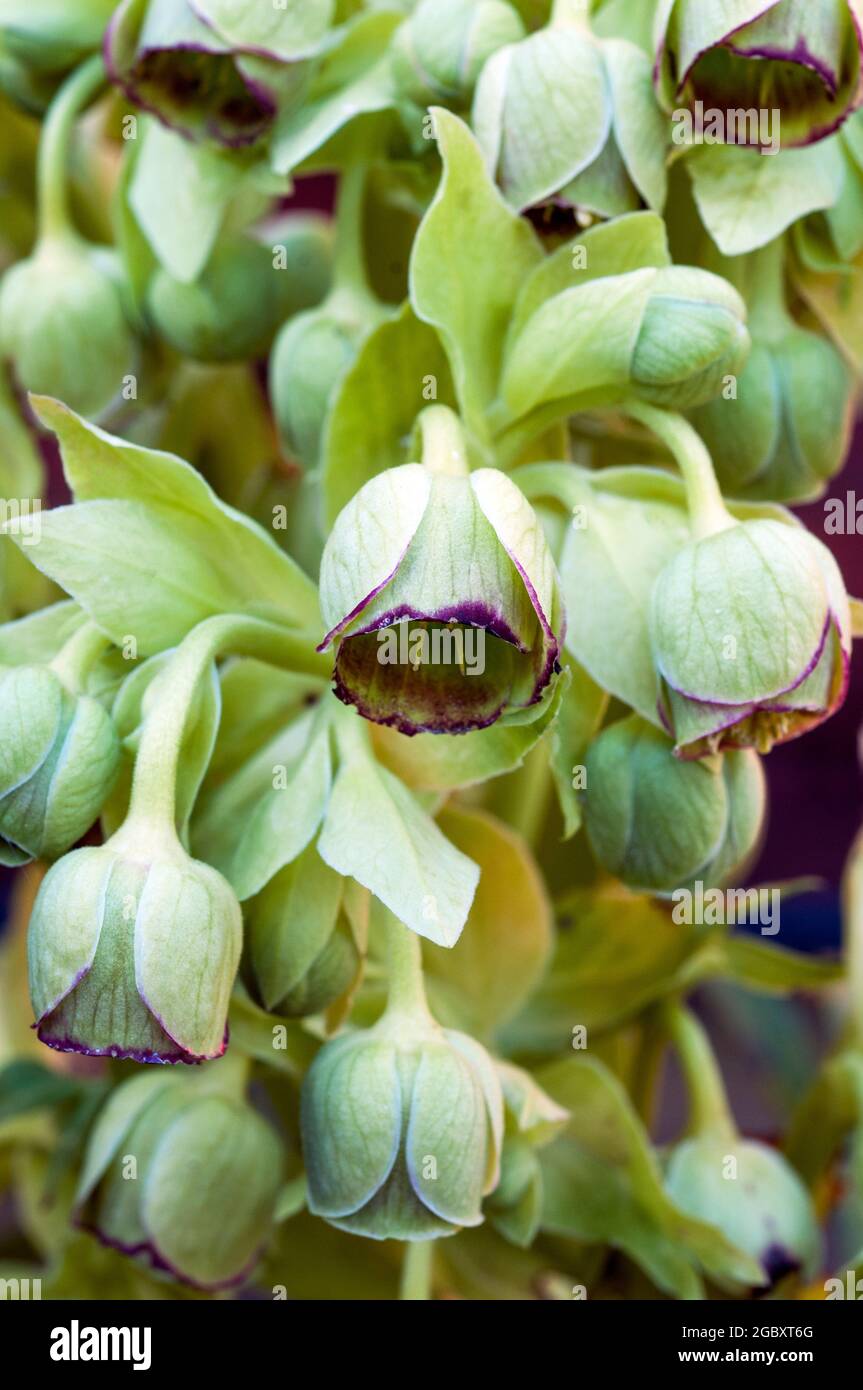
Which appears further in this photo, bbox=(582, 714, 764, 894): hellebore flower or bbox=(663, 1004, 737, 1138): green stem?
bbox=(663, 1004, 737, 1138): green stem

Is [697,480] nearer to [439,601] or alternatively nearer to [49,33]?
[439,601]

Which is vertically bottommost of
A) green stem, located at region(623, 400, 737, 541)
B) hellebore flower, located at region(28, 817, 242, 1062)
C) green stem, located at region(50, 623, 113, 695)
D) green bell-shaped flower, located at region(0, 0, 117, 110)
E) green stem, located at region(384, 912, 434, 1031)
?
green stem, located at region(384, 912, 434, 1031)

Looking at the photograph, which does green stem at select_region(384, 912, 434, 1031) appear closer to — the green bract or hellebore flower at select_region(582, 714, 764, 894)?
hellebore flower at select_region(582, 714, 764, 894)

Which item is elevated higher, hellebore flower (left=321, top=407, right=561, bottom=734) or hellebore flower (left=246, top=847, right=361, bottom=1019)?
hellebore flower (left=321, top=407, right=561, bottom=734)

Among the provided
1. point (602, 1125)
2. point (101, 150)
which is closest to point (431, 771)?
point (602, 1125)

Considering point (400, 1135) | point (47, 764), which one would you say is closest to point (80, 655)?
point (47, 764)

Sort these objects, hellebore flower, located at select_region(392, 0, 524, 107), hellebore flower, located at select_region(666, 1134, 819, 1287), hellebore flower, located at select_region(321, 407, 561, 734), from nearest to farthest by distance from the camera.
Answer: hellebore flower, located at select_region(321, 407, 561, 734)
hellebore flower, located at select_region(392, 0, 524, 107)
hellebore flower, located at select_region(666, 1134, 819, 1287)

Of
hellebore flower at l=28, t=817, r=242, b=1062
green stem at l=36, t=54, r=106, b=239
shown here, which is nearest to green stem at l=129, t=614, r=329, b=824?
hellebore flower at l=28, t=817, r=242, b=1062
